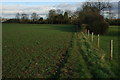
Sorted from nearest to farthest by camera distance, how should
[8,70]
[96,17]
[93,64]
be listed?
[8,70]
[93,64]
[96,17]

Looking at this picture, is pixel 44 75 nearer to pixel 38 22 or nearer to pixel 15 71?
pixel 15 71

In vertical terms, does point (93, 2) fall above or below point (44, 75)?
above

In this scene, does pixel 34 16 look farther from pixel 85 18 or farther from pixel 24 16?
pixel 85 18

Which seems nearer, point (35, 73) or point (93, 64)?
point (35, 73)

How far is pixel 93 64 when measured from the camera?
958cm

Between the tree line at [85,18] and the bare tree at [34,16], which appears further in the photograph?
the bare tree at [34,16]

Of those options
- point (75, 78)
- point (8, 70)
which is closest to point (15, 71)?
point (8, 70)

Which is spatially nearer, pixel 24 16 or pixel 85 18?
pixel 85 18

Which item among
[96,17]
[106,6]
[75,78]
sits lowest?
[75,78]

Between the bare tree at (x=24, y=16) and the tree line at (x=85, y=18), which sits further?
the bare tree at (x=24, y=16)

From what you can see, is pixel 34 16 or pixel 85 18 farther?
pixel 34 16

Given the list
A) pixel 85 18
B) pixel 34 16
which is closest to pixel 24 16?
pixel 34 16

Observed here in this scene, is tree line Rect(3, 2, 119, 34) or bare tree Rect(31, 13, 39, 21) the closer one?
tree line Rect(3, 2, 119, 34)

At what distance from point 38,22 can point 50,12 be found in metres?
9.31
